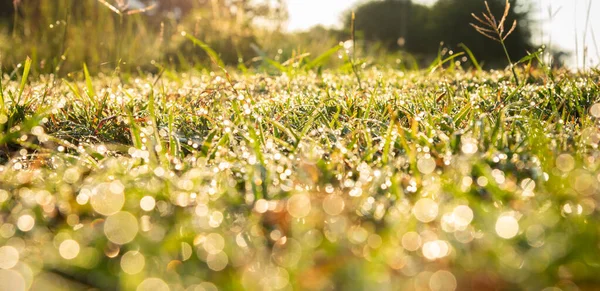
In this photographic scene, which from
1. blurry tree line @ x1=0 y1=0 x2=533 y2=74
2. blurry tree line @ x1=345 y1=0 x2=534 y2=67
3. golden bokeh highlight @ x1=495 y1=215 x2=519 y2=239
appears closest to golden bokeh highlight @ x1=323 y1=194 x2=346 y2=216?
golden bokeh highlight @ x1=495 y1=215 x2=519 y2=239

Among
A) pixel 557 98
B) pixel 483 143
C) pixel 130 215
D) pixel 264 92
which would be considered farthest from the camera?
pixel 264 92

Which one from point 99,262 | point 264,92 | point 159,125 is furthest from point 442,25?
point 99,262

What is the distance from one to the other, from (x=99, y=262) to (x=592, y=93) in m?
1.85

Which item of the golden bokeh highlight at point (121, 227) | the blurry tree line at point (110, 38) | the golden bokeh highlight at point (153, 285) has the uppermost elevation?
the golden bokeh highlight at point (153, 285)

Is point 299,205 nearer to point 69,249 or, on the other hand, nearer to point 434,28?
point 69,249

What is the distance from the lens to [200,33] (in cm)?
649

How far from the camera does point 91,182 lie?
3.42 ft

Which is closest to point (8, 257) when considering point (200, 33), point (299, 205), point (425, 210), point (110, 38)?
point (299, 205)

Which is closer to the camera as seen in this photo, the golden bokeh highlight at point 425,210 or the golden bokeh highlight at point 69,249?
the golden bokeh highlight at point 69,249

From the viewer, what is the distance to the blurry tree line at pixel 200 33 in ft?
14.3

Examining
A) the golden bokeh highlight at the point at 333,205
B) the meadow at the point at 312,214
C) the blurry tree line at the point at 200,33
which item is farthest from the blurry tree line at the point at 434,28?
the golden bokeh highlight at the point at 333,205

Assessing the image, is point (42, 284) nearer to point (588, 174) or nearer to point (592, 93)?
point (588, 174)

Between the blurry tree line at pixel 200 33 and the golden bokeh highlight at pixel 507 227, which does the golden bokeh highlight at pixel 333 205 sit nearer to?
the golden bokeh highlight at pixel 507 227

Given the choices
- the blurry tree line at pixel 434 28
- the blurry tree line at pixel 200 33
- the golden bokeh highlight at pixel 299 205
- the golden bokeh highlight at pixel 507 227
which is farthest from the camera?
the blurry tree line at pixel 434 28
